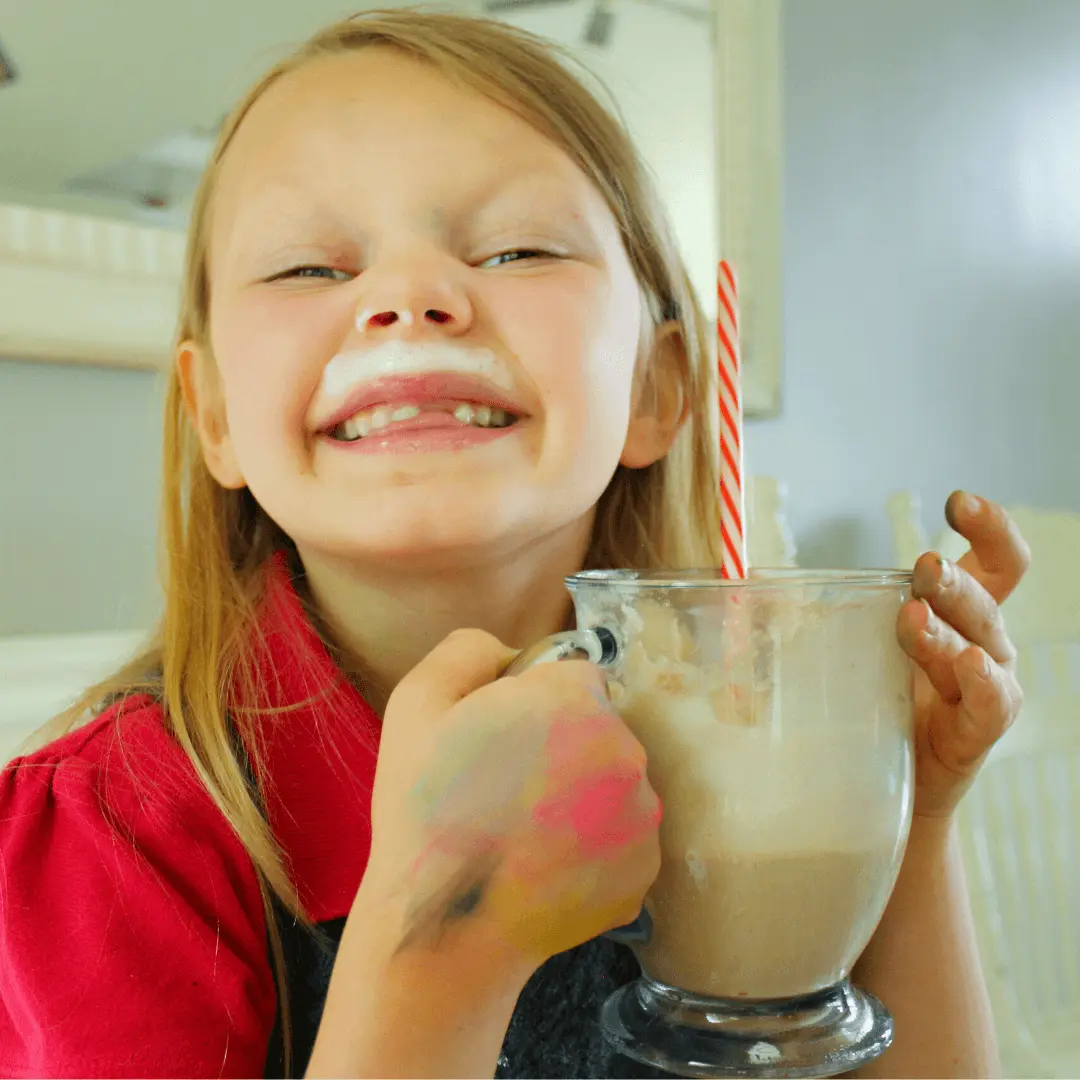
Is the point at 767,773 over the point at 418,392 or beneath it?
beneath

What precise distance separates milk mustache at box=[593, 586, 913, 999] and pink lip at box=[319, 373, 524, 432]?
0.60ft

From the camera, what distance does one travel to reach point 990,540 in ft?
1.98

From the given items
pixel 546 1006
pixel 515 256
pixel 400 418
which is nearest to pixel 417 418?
pixel 400 418

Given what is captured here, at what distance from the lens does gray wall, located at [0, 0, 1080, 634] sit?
4.50ft

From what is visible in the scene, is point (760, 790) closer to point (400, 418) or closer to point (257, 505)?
point (400, 418)

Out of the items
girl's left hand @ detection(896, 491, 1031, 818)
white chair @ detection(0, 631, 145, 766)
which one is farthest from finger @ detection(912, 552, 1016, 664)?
white chair @ detection(0, 631, 145, 766)

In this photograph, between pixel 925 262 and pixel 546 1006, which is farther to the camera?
pixel 925 262

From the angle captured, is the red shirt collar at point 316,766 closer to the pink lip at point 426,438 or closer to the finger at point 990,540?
the pink lip at point 426,438

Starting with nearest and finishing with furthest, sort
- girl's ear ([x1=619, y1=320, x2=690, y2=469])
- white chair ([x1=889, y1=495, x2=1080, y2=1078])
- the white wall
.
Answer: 1. girl's ear ([x1=619, y1=320, x2=690, y2=469])
2. white chair ([x1=889, y1=495, x2=1080, y2=1078])
3. the white wall

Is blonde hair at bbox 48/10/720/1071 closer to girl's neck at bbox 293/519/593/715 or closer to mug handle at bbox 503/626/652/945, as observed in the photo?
girl's neck at bbox 293/519/593/715

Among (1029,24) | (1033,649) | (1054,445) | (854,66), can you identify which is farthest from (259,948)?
(1029,24)

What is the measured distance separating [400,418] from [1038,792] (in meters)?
1.08

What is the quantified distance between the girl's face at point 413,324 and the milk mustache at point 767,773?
6.4 inches

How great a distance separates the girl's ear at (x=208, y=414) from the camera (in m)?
0.67
